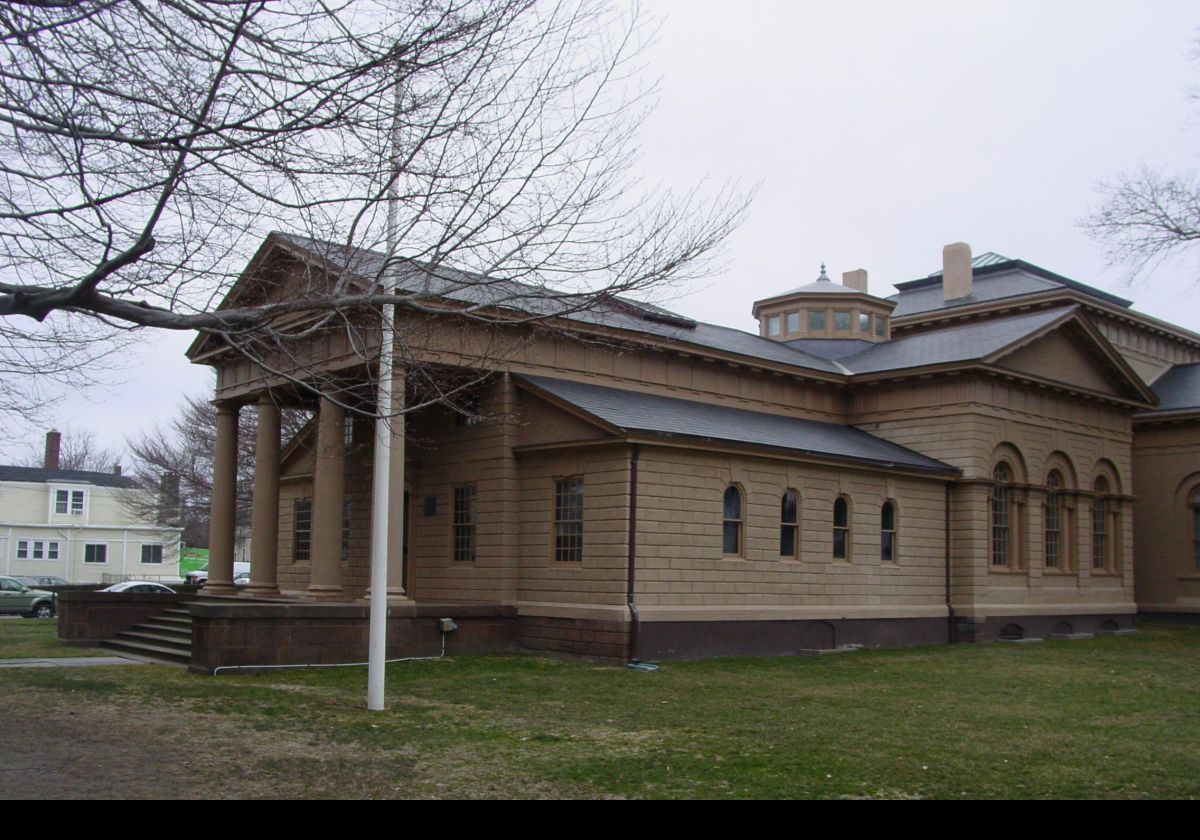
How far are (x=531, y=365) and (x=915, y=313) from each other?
2568 cm

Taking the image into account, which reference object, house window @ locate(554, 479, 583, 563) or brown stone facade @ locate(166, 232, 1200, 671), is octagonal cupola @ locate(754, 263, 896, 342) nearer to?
brown stone facade @ locate(166, 232, 1200, 671)

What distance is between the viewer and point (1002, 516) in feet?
104

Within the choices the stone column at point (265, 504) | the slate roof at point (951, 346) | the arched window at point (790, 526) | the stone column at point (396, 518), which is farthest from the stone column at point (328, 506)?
the slate roof at point (951, 346)

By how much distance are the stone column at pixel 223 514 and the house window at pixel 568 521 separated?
338 inches

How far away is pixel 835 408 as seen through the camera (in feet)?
108

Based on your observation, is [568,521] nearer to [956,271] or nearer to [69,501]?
[956,271]

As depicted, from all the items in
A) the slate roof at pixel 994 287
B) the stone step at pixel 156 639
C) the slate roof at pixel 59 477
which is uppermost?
the slate roof at pixel 994 287

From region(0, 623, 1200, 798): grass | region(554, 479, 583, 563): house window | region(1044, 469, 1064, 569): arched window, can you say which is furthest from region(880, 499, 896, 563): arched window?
region(554, 479, 583, 563): house window

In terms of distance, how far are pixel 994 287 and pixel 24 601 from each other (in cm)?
3843

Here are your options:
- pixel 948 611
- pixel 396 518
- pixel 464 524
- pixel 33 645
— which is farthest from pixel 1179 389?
pixel 33 645

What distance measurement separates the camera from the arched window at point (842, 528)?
27375 mm

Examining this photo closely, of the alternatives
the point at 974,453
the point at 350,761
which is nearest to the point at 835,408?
the point at 974,453

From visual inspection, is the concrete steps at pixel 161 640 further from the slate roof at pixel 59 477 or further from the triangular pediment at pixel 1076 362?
the slate roof at pixel 59 477

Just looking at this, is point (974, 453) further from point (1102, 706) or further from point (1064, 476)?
point (1102, 706)
